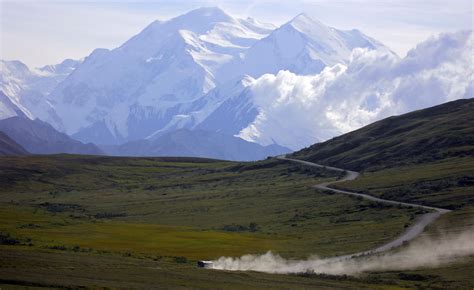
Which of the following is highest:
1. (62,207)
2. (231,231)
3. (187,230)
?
(62,207)

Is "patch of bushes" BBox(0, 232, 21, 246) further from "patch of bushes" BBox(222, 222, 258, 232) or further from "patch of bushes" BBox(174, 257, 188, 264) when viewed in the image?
"patch of bushes" BBox(222, 222, 258, 232)

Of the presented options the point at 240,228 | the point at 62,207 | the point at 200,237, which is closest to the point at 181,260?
the point at 200,237

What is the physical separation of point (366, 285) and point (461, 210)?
52.4 m

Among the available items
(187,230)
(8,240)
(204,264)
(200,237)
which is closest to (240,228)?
(187,230)

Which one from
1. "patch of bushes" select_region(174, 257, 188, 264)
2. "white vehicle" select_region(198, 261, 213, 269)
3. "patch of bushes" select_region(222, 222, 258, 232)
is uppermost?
"patch of bushes" select_region(222, 222, 258, 232)

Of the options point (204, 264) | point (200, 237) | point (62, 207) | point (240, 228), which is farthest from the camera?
point (62, 207)

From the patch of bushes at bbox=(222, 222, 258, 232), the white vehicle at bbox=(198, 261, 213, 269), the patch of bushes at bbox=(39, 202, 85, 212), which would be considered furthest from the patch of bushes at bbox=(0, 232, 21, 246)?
the patch of bushes at bbox=(39, 202, 85, 212)

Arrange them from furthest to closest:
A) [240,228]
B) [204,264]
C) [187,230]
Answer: [240,228] → [187,230] → [204,264]

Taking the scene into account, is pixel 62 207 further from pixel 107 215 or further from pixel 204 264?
pixel 204 264

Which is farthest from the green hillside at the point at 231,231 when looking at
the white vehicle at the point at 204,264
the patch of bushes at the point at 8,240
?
the white vehicle at the point at 204,264

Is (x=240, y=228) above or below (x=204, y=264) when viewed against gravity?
above

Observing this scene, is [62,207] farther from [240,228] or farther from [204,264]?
[204,264]

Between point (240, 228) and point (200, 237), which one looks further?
point (240, 228)

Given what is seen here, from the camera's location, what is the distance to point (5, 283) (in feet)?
202
